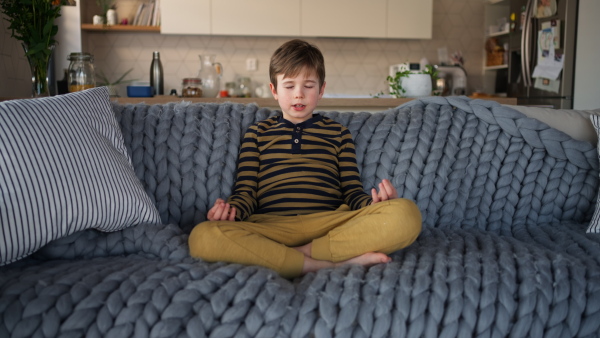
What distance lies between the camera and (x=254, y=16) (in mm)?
4117

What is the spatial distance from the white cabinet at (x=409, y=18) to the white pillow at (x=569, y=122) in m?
2.69

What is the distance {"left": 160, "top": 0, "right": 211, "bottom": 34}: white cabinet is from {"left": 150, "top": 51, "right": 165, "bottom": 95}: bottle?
29 centimetres

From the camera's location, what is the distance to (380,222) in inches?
49.6

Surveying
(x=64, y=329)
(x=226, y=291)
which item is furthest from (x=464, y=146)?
(x=64, y=329)

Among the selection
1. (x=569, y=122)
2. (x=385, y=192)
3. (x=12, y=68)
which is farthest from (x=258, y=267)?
(x=12, y=68)

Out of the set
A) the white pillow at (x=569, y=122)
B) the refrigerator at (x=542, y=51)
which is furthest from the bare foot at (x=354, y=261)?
the refrigerator at (x=542, y=51)

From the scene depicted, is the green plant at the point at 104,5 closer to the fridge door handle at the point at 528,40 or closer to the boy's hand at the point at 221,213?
the fridge door handle at the point at 528,40

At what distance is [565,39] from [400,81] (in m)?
1.24

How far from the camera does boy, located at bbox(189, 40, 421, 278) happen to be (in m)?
1.21

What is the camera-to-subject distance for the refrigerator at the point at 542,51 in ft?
11.9

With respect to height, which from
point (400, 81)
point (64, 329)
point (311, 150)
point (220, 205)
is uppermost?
point (400, 81)

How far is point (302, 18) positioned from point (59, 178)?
324cm

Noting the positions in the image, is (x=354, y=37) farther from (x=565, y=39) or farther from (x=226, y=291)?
(x=226, y=291)

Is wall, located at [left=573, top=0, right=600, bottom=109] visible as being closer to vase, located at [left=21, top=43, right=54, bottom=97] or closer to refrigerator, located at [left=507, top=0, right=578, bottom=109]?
refrigerator, located at [left=507, top=0, right=578, bottom=109]
